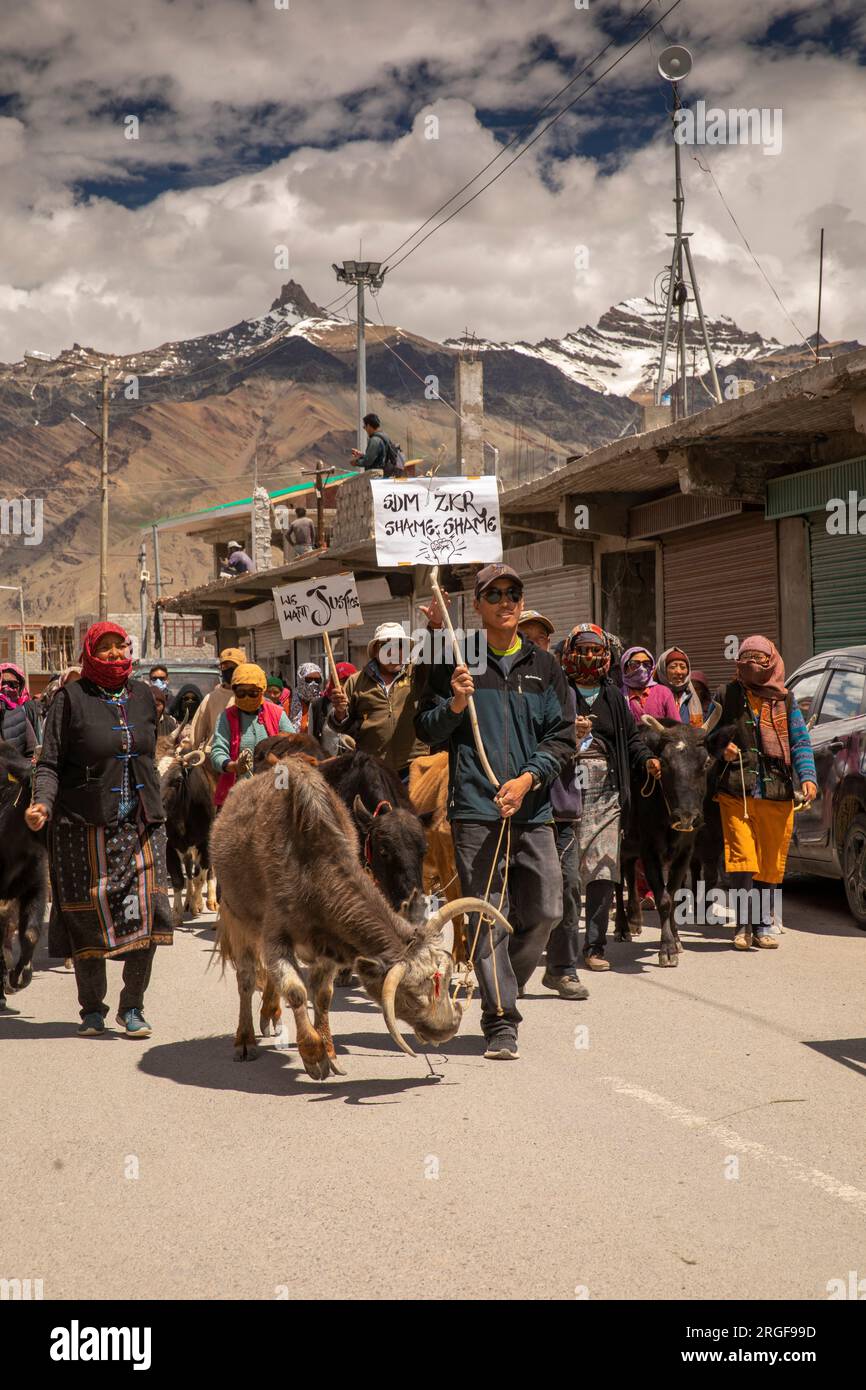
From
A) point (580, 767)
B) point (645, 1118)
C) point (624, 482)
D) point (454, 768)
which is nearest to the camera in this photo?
point (645, 1118)

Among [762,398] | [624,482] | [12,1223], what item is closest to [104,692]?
[12,1223]

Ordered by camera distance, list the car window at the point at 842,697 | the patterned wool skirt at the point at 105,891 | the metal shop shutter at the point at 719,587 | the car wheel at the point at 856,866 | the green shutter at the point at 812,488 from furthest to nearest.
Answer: the metal shop shutter at the point at 719,587, the green shutter at the point at 812,488, the car window at the point at 842,697, the car wheel at the point at 856,866, the patterned wool skirt at the point at 105,891

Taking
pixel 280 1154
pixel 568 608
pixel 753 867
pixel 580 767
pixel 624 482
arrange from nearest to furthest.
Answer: pixel 280 1154 → pixel 580 767 → pixel 753 867 → pixel 624 482 → pixel 568 608

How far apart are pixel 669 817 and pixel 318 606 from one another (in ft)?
18.1

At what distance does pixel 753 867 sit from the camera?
10500 millimetres

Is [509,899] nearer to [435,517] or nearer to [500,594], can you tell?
[500,594]

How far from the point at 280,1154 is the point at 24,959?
3.58 metres

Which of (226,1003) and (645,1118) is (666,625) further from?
(645,1118)

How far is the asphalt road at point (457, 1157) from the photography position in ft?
14.3

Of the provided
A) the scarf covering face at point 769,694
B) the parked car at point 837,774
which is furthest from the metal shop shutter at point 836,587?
the scarf covering face at point 769,694

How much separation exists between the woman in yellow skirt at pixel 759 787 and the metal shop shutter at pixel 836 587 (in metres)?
6.01

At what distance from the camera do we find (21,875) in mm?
8805

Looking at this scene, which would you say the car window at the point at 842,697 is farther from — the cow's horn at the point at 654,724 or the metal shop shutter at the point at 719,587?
the metal shop shutter at the point at 719,587

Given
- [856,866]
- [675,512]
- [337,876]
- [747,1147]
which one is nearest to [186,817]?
[856,866]
